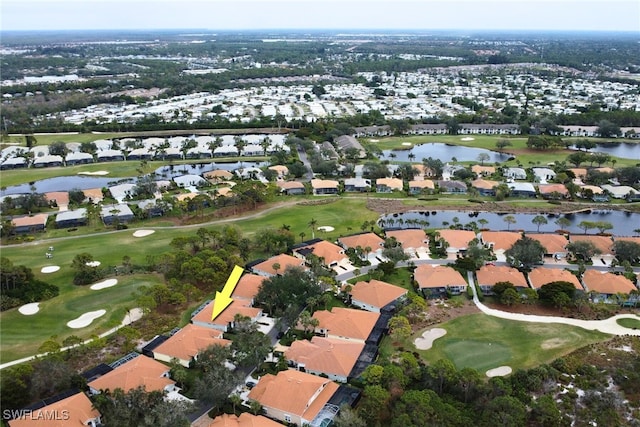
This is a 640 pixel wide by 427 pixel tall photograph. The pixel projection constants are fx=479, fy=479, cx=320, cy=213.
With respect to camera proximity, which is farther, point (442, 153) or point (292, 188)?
point (442, 153)

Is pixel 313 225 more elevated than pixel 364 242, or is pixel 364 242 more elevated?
pixel 364 242

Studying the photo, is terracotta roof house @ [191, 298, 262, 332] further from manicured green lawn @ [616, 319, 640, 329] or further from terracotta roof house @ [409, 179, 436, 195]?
terracotta roof house @ [409, 179, 436, 195]

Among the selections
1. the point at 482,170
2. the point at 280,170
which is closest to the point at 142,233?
the point at 280,170

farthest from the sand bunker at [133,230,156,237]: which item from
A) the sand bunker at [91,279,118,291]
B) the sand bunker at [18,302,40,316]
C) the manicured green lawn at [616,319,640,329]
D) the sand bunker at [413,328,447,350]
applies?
the manicured green lawn at [616,319,640,329]

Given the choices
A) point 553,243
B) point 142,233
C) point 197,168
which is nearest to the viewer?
point 553,243

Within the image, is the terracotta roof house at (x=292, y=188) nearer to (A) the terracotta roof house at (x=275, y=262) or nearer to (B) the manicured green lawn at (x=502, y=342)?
(A) the terracotta roof house at (x=275, y=262)

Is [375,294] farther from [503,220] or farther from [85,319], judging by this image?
[503,220]

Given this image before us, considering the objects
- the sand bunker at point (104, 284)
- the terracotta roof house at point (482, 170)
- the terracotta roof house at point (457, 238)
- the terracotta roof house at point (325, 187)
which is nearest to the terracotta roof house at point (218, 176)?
the terracotta roof house at point (325, 187)

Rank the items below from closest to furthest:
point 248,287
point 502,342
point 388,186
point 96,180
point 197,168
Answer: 1. point 502,342
2. point 248,287
3. point 388,186
4. point 96,180
5. point 197,168
